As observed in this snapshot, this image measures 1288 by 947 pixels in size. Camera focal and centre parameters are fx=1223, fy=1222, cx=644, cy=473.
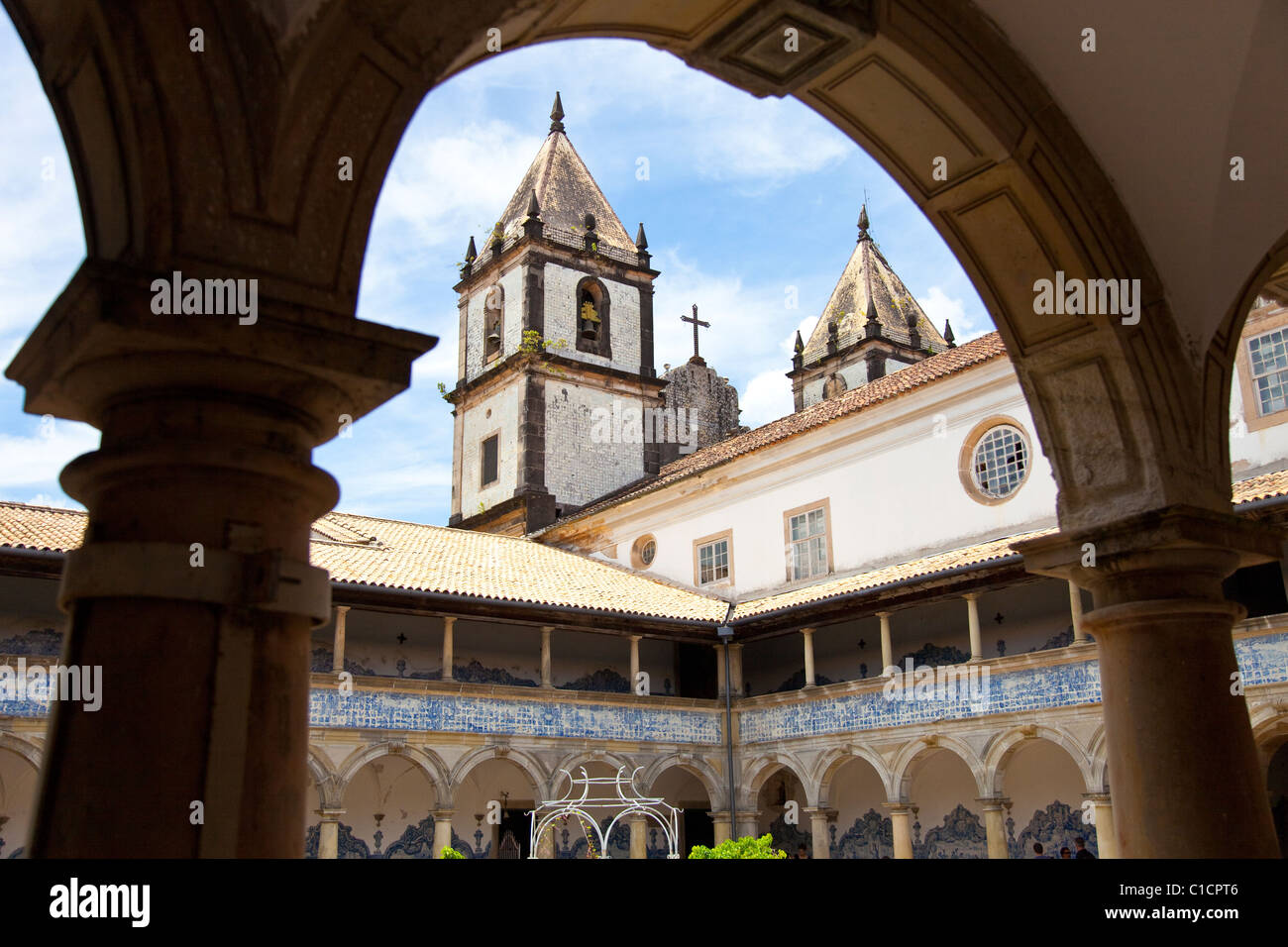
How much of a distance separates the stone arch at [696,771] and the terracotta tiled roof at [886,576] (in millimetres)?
2530

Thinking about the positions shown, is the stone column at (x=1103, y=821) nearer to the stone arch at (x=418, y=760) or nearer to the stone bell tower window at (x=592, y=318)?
the stone arch at (x=418, y=760)

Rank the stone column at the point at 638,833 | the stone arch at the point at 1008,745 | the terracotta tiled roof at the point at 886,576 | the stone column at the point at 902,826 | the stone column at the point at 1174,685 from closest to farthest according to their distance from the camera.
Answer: the stone column at the point at 1174,685 → the stone arch at the point at 1008,745 → the terracotta tiled roof at the point at 886,576 → the stone column at the point at 902,826 → the stone column at the point at 638,833

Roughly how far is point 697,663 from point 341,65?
21.2 m

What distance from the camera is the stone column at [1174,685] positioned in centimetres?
442

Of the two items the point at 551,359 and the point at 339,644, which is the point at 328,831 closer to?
the point at 339,644

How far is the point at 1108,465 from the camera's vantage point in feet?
16.5

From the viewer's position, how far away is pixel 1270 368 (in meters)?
16.3

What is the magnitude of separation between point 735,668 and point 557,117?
63.1 ft

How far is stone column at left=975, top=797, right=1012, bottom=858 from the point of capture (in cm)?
1741

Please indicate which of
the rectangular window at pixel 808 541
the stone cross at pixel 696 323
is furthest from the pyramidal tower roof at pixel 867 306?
the rectangular window at pixel 808 541

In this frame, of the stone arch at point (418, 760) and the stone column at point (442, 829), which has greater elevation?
the stone arch at point (418, 760)

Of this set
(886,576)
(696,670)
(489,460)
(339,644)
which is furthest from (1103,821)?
(489,460)

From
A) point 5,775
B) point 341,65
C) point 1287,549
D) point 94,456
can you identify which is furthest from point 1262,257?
point 5,775
